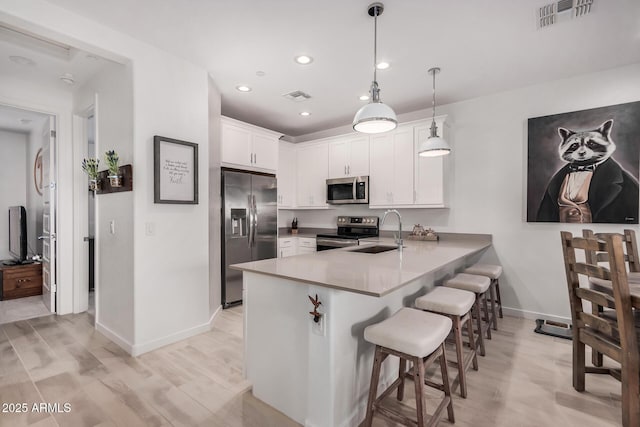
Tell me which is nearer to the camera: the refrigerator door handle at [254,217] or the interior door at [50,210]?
the interior door at [50,210]

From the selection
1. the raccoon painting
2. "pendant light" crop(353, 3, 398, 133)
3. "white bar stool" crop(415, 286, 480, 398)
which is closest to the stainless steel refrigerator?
"pendant light" crop(353, 3, 398, 133)

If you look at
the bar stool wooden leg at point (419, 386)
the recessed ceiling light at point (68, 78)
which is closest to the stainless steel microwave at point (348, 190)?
the bar stool wooden leg at point (419, 386)

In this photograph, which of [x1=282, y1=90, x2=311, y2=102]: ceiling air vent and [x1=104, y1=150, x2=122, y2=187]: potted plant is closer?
[x1=104, y1=150, x2=122, y2=187]: potted plant

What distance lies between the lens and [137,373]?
2.28 m

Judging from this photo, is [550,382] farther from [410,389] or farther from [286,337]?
[286,337]

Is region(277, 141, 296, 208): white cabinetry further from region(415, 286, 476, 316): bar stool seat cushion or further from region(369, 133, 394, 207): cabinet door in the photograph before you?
region(415, 286, 476, 316): bar stool seat cushion

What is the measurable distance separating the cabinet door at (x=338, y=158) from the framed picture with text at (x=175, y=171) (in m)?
2.36

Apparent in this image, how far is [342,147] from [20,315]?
15.3ft

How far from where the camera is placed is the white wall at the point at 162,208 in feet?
8.37

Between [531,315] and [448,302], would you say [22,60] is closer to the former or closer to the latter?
[448,302]

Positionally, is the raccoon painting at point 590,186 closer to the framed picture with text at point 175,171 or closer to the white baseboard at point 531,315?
the white baseboard at point 531,315

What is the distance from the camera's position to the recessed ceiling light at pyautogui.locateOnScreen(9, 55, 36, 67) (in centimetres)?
275

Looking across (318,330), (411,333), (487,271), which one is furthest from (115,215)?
(487,271)

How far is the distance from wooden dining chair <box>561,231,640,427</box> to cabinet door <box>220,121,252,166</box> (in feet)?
11.7
